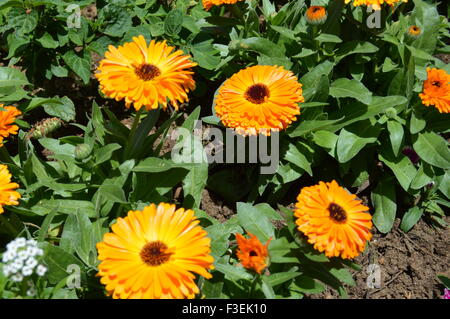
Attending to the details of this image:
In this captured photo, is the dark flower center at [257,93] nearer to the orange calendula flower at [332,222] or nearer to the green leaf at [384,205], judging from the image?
the orange calendula flower at [332,222]

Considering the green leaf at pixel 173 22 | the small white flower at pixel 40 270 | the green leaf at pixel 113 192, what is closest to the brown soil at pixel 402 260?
the green leaf at pixel 113 192

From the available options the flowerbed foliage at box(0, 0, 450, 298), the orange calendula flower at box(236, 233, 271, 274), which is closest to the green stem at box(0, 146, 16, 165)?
the flowerbed foliage at box(0, 0, 450, 298)

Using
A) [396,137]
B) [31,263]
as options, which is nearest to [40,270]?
[31,263]

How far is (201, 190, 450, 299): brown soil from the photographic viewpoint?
268 cm

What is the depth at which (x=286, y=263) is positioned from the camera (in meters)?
2.17

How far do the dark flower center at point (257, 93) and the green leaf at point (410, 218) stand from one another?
1.18 metres

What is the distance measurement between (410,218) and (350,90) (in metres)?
0.84

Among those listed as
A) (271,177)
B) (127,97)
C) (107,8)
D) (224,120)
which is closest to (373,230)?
(271,177)

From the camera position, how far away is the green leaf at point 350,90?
105 inches

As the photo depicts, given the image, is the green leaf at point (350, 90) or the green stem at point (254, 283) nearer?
the green stem at point (254, 283)

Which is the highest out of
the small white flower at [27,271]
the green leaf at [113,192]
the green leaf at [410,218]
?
the green leaf at [410,218]

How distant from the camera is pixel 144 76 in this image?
6.91ft

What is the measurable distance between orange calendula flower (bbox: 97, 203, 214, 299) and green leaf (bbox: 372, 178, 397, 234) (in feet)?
4.63

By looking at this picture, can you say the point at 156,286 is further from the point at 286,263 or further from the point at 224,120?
the point at 224,120
